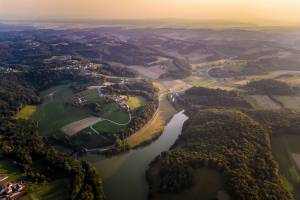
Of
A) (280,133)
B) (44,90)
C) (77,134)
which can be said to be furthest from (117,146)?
(44,90)

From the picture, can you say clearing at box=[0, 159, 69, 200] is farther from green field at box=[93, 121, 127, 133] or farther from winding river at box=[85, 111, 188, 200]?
green field at box=[93, 121, 127, 133]

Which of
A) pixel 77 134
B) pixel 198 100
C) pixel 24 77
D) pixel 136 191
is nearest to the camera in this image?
pixel 136 191

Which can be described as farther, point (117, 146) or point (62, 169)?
point (117, 146)

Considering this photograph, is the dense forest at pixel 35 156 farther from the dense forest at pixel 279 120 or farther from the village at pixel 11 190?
the dense forest at pixel 279 120

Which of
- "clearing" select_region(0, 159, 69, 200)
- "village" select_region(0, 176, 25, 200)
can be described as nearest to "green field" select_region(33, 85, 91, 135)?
"clearing" select_region(0, 159, 69, 200)

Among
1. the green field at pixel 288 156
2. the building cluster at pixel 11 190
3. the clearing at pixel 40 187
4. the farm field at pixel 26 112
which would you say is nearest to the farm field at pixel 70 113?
the farm field at pixel 26 112

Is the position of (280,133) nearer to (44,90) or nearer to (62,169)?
(62,169)

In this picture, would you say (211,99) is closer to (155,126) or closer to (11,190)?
(155,126)
